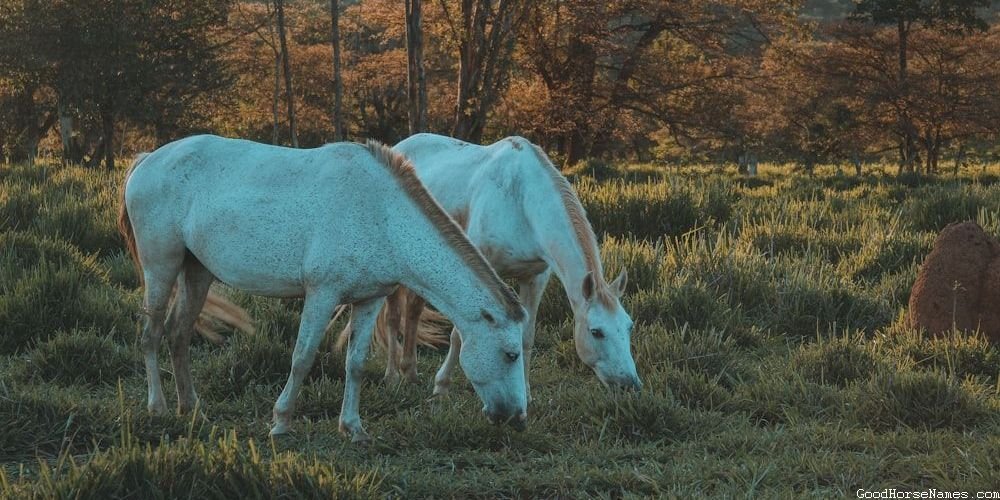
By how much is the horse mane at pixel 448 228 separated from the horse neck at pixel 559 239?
31.4 inches

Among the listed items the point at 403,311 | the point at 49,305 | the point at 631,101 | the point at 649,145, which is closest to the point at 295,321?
the point at 403,311

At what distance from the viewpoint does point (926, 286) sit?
6426 mm

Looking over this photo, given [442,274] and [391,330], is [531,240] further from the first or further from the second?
[391,330]

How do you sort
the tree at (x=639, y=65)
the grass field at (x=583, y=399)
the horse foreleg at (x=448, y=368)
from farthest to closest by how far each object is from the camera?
the tree at (x=639, y=65), the horse foreleg at (x=448, y=368), the grass field at (x=583, y=399)

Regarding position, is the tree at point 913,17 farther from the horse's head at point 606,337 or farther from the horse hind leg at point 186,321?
the horse hind leg at point 186,321

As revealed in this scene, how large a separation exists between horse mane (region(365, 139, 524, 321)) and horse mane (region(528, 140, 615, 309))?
74 centimetres

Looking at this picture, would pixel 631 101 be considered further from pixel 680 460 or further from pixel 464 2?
pixel 680 460

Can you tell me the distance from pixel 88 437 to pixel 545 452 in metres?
1.96

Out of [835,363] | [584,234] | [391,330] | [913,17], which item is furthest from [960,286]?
[913,17]

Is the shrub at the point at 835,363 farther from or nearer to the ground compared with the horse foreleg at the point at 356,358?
nearer to the ground

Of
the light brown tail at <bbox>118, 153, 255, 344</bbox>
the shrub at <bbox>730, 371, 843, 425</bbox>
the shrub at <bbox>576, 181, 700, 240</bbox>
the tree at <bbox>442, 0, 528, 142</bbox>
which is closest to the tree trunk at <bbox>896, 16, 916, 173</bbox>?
the tree at <bbox>442, 0, 528, 142</bbox>

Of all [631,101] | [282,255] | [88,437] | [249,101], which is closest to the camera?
[88,437]

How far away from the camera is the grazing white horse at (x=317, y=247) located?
4375 mm

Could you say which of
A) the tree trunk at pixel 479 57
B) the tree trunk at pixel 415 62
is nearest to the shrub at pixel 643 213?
the tree trunk at pixel 415 62
